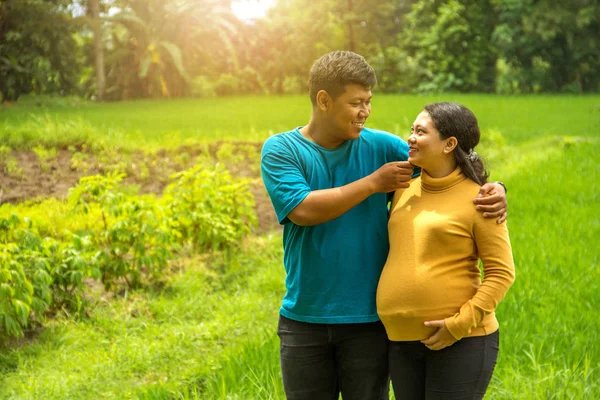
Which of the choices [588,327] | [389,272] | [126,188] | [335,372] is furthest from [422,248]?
[126,188]

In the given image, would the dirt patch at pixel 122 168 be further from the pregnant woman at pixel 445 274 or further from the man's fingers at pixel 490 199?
the man's fingers at pixel 490 199

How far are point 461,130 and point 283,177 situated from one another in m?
0.52

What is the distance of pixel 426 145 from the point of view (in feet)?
6.56

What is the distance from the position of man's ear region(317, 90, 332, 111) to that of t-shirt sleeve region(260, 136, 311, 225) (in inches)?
6.2

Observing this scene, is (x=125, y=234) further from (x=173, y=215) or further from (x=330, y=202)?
(x=330, y=202)

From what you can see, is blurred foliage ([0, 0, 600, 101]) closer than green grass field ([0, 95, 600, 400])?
No

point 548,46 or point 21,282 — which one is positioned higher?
point 548,46

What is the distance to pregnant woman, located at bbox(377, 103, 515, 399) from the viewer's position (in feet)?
6.33

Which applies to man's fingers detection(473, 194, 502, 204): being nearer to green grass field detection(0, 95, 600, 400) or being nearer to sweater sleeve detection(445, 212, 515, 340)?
sweater sleeve detection(445, 212, 515, 340)

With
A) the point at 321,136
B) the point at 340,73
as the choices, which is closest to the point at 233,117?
the point at 321,136

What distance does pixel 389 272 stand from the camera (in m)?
2.08

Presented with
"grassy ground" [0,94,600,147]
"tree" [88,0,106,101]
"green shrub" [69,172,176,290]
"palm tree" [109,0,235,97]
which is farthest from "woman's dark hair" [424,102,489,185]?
"palm tree" [109,0,235,97]

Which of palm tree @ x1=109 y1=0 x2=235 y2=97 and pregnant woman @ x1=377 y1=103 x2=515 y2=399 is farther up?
palm tree @ x1=109 y1=0 x2=235 y2=97

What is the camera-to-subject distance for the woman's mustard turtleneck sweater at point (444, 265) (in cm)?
192
